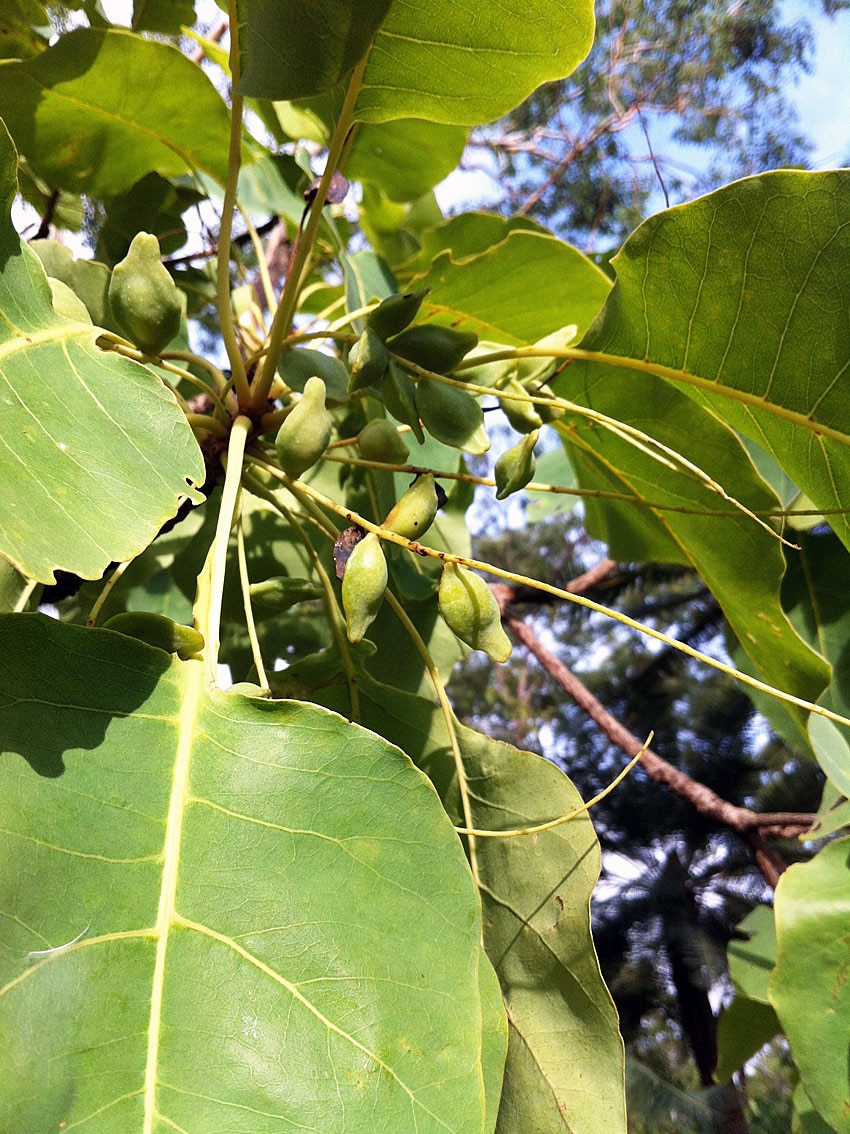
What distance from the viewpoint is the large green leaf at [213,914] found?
41cm

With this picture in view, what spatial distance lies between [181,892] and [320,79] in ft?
1.74

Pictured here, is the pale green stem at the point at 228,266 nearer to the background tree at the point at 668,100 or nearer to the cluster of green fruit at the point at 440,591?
the cluster of green fruit at the point at 440,591

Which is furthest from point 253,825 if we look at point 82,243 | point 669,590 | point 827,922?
point 669,590

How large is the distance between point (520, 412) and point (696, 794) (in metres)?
0.81

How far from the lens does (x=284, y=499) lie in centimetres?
85

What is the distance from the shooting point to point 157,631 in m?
0.53

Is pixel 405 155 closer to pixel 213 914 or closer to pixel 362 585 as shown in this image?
pixel 362 585

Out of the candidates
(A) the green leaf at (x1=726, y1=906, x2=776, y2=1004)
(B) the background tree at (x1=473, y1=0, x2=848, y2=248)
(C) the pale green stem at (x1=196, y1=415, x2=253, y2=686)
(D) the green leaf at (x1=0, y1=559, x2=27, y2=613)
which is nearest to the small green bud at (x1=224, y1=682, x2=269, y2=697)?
(C) the pale green stem at (x1=196, y1=415, x2=253, y2=686)

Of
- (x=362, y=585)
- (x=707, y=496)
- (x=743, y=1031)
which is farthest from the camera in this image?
(x=743, y=1031)

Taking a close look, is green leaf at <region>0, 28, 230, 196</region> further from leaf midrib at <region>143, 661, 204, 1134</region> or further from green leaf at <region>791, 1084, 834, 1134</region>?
green leaf at <region>791, 1084, 834, 1134</region>

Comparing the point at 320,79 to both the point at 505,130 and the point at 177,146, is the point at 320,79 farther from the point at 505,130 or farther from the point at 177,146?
the point at 505,130

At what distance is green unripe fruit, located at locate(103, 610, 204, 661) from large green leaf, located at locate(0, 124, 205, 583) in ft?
0.21

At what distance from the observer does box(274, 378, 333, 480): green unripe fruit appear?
0.60 metres

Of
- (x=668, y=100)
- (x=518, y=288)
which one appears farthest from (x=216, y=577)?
(x=668, y=100)
